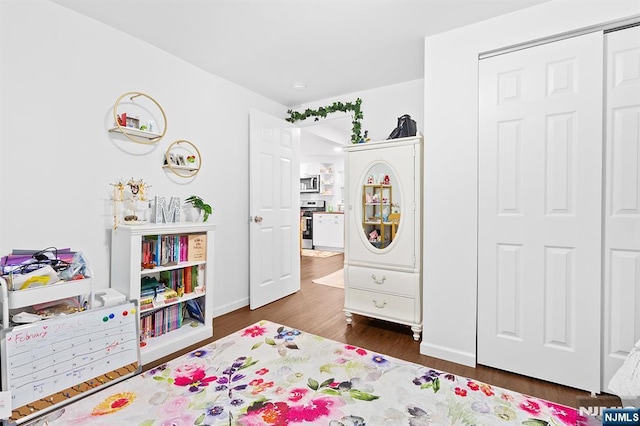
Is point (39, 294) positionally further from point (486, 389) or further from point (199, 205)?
point (486, 389)

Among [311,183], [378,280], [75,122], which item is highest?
[311,183]

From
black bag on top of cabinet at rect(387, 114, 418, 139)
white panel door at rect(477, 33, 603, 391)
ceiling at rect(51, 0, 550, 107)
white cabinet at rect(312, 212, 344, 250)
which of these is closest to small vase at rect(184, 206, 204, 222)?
ceiling at rect(51, 0, 550, 107)

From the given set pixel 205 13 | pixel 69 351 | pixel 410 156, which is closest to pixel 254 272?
pixel 69 351

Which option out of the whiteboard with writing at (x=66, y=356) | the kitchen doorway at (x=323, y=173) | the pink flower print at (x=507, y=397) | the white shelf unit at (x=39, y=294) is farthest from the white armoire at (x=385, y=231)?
the kitchen doorway at (x=323, y=173)

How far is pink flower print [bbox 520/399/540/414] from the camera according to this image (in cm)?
172

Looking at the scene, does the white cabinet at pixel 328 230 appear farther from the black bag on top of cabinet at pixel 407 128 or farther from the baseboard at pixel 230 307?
the black bag on top of cabinet at pixel 407 128

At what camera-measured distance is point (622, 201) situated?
6.13 ft

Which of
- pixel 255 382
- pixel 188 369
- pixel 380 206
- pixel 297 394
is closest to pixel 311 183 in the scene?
pixel 380 206

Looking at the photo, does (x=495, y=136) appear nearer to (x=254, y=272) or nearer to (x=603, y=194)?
(x=603, y=194)

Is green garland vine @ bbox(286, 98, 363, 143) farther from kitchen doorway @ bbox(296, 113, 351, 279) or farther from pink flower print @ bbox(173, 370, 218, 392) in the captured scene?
pink flower print @ bbox(173, 370, 218, 392)

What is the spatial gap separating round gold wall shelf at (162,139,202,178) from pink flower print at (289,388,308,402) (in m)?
2.09

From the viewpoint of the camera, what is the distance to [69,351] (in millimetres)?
1810

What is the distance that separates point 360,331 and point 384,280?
1.75ft

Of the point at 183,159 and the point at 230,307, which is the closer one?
the point at 183,159
